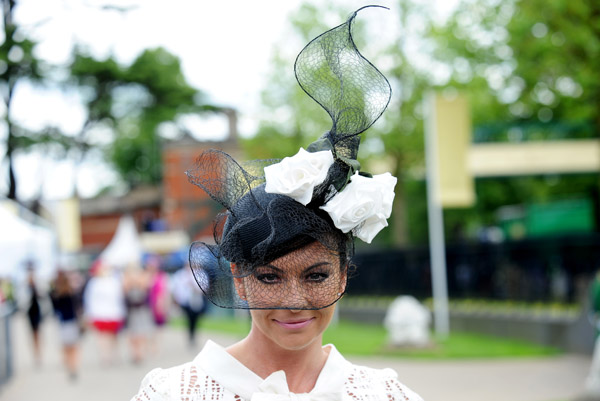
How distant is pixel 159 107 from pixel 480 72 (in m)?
11.4

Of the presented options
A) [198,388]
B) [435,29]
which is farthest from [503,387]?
[435,29]

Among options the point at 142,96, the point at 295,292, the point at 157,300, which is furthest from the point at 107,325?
the point at 142,96

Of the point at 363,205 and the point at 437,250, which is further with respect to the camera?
the point at 437,250

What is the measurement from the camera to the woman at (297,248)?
6.84 feet

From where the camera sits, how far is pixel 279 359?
2.20m

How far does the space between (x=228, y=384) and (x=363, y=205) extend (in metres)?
0.59

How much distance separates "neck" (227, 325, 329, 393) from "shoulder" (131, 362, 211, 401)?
0.38 feet

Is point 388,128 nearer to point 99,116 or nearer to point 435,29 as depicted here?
point 435,29

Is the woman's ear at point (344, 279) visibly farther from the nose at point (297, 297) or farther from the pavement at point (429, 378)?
the pavement at point (429, 378)

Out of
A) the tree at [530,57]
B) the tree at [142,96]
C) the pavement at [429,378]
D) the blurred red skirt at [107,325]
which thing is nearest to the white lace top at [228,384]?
the pavement at [429,378]

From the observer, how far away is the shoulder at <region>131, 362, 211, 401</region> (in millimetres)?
2141

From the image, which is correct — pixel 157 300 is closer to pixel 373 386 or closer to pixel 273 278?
pixel 373 386

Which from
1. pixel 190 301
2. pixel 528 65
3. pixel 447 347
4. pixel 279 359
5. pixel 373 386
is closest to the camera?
pixel 279 359

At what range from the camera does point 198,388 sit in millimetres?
2156
